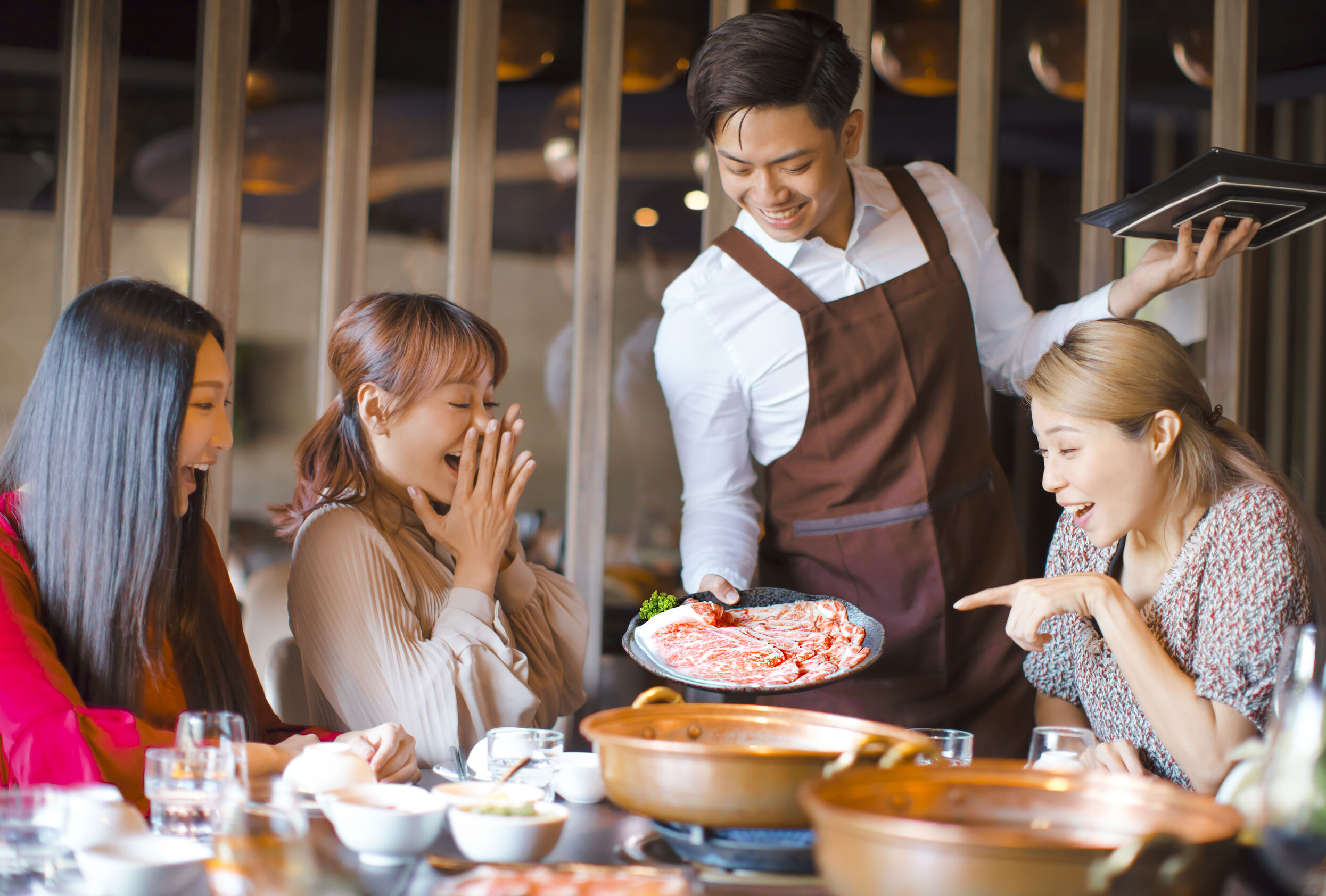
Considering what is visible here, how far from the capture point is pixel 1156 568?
1.97 meters

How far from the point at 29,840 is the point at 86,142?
2217 millimetres

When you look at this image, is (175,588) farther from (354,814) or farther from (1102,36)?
(1102,36)

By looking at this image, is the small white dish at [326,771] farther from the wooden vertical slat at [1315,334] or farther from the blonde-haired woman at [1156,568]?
the wooden vertical slat at [1315,334]

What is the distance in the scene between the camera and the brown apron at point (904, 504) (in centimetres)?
233

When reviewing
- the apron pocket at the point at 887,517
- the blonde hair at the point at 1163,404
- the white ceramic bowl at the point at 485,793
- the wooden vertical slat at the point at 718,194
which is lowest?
the white ceramic bowl at the point at 485,793

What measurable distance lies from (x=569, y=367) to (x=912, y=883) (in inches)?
93.6

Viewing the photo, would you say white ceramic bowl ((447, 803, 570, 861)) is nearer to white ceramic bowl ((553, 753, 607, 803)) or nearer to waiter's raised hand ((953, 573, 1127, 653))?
white ceramic bowl ((553, 753, 607, 803))

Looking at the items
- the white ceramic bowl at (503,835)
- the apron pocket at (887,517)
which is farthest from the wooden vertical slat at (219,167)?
the white ceramic bowl at (503,835)

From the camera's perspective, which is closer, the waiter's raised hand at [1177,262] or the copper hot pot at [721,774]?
the copper hot pot at [721,774]

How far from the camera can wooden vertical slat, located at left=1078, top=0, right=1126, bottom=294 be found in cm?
302

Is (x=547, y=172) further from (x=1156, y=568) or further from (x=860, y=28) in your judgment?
(x=1156, y=568)

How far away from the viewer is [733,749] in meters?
1.04

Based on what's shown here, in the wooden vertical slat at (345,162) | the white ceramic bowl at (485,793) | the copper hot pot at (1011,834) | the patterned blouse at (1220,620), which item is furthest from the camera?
the wooden vertical slat at (345,162)

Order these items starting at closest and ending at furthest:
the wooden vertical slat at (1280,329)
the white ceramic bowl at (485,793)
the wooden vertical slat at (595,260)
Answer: the white ceramic bowl at (485,793), the wooden vertical slat at (595,260), the wooden vertical slat at (1280,329)
